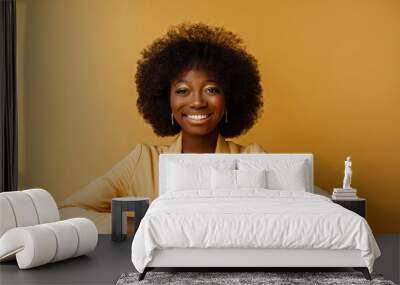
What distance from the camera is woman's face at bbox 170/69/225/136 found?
706 cm

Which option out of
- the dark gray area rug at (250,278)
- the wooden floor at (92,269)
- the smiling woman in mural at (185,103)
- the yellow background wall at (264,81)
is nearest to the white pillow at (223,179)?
the smiling woman in mural at (185,103)

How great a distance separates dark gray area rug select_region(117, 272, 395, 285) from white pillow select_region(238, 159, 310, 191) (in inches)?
63.7

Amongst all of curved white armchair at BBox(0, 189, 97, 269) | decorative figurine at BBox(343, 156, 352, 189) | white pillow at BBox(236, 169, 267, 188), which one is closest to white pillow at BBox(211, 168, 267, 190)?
white pillow at BBox(236, 169, 267, 188)

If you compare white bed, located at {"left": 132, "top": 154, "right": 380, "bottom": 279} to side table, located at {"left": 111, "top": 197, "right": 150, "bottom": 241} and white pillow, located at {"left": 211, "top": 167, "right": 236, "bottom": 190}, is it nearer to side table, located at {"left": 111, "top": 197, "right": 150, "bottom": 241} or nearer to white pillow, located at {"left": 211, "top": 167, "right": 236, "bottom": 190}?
white pillow, located at {"left": 211, "top": 167, "right": 236, "bottom": 190}

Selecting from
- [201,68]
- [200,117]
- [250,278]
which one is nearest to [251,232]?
[250,278]

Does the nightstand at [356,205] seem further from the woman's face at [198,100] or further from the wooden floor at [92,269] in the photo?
the woman's face at [198,100]

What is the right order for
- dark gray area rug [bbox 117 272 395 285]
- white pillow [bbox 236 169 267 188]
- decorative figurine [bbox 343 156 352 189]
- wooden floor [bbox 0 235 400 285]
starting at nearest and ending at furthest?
1. dark gray area rug [bbox 117 272 395 285]
2. wooden floor [bbox 0 235 400 285]
3. white pillow [bbox 236 169 267 188]
4. decorative figurine [bbox 343 156 352 189]

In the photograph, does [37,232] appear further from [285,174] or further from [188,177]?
[285,174]

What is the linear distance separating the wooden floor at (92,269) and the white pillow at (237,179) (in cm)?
113

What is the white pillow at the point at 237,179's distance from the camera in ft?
20.8

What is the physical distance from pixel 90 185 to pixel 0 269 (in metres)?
2.22

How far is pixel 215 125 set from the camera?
715 centimetres

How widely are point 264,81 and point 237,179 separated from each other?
1406mm

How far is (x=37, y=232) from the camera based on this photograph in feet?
16.9
